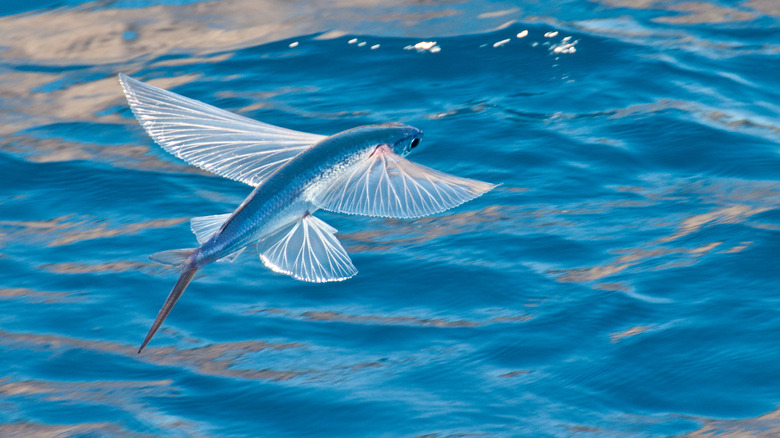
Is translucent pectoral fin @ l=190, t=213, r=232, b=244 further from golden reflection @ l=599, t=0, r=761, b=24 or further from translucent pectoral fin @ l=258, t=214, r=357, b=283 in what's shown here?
golden reflection @ l=599, t=0, r=761, b=24

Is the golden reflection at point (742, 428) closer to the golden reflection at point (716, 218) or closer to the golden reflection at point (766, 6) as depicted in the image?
the golden reflection at point (716, 218)

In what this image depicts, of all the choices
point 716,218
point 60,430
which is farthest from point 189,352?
point 716,218

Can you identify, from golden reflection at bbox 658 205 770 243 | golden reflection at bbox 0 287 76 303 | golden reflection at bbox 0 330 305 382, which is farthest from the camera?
golden reflection at bbox 658 205 770 243

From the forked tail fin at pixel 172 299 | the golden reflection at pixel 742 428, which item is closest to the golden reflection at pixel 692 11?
the golden reflection at pixel 742 428

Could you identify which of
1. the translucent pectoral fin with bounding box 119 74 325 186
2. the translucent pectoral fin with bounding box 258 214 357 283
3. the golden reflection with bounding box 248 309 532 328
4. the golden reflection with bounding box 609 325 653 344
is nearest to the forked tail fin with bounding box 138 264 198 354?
the translucent pectoral fin with bounding box 258 214 357 283

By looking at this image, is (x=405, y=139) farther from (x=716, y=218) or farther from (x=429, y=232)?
(x=716, y=218)

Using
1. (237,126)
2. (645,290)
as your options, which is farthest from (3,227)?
(645,290)

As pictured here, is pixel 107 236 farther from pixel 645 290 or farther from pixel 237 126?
pixel 645 290

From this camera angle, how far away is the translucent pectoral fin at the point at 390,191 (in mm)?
2742

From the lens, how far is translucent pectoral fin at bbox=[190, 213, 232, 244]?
2.71 meters

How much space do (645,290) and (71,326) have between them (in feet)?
6.73

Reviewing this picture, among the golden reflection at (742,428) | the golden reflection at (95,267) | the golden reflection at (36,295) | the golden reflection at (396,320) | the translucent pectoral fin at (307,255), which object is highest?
the golden reflection at (95,267)

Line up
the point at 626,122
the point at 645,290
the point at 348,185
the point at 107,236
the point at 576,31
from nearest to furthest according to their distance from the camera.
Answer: the point at 348,185 → the point at 645,290 → the point at 107,236 → the point at 626,122 → the point at 576,31

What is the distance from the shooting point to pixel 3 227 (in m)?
4.34
